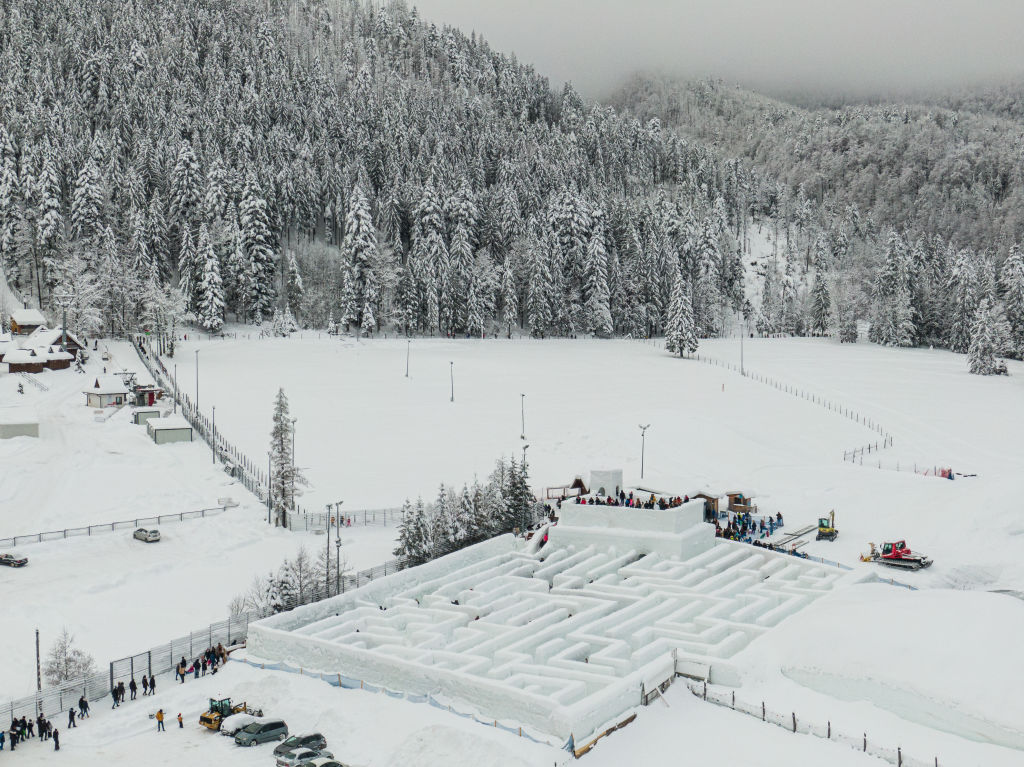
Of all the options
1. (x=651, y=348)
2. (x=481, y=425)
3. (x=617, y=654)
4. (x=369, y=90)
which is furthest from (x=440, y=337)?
(x=617, y=654)

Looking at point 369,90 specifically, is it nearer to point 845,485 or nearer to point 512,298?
point 512,298

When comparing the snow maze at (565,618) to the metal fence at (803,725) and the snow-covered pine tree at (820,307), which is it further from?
the snow-covered pine tree at (820,307)

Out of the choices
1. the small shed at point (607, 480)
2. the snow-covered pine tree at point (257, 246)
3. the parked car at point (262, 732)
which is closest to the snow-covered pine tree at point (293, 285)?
the snow-covered pine tree at point (257, 246)

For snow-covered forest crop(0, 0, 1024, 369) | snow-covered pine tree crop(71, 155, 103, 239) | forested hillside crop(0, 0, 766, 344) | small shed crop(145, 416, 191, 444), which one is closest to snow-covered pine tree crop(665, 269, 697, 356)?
snow-covered forest crop(0, 0, 1024, 369)

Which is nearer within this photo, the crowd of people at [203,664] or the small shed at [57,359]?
the crowd of people at [203,664]

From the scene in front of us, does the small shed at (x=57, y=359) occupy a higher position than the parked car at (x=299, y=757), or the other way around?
the small shed at (x=57, y=359)

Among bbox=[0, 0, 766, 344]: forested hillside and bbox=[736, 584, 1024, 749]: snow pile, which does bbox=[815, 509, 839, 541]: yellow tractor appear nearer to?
bbox=[736, 584, 1024, 749]: snow pile

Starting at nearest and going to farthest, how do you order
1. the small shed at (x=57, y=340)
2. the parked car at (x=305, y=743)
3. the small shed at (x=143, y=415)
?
1. the parked car at (x=305, y=743)
2. the small shed at (x=143, y=415)
3. the small shed at (x=57, y=340)
